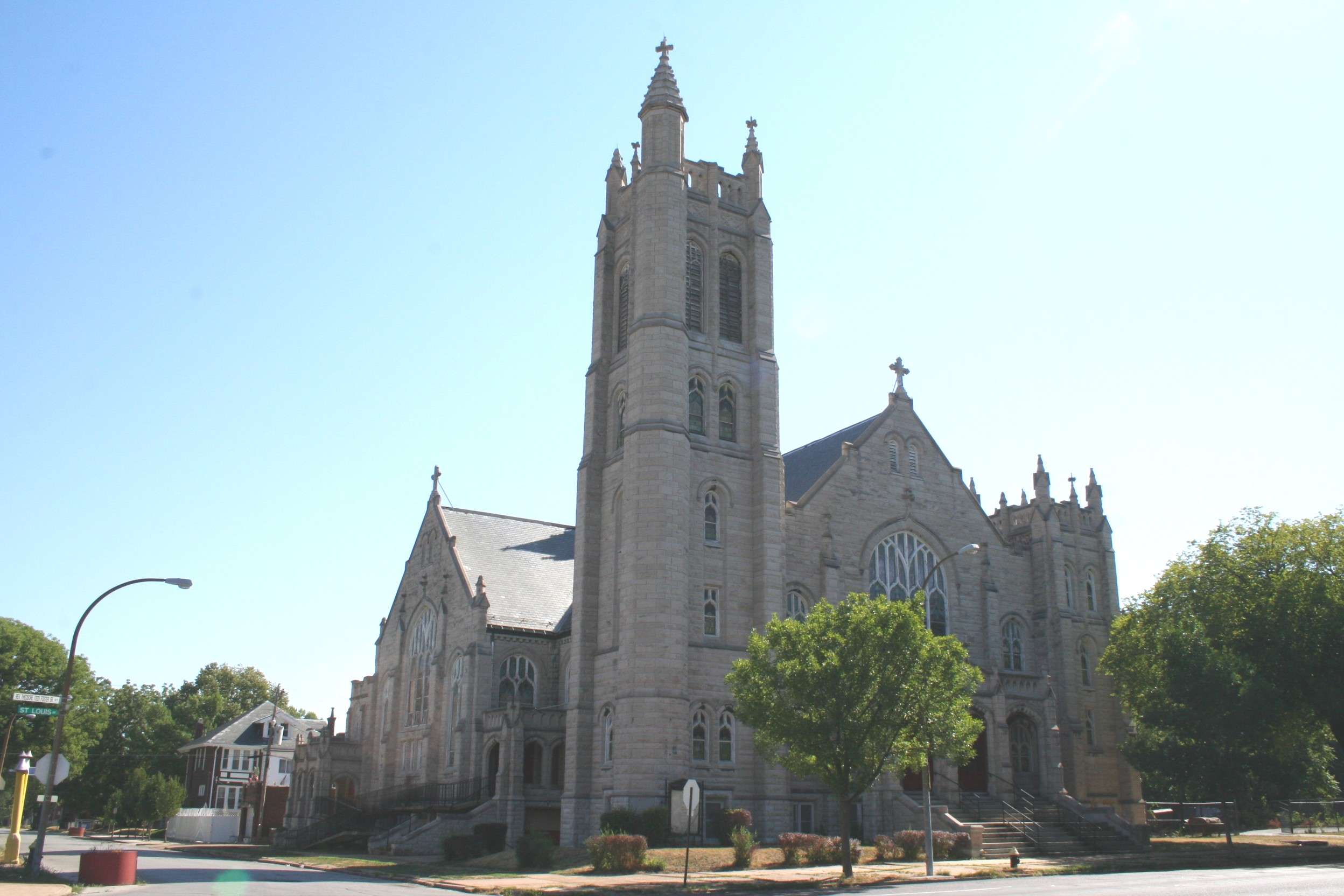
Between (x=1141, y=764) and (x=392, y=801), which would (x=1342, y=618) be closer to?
(x=1141, y=764)

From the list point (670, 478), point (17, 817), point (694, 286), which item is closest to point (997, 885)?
point (670, 478)

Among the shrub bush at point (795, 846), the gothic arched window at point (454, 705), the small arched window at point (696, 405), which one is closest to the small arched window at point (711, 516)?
the small arched window at point (696, 405)

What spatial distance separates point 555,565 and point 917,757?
1020 inches

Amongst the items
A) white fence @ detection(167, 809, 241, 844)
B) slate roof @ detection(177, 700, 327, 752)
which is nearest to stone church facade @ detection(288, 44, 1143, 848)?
white fence @ detection(167, 809, 241, 844)

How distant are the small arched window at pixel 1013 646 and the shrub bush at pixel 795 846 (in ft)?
54.7

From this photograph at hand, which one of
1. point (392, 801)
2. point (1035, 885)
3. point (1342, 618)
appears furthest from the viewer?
point (392, 801)

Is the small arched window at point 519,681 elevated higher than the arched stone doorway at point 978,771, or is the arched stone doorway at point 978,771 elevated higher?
the small arched window at point 519,681

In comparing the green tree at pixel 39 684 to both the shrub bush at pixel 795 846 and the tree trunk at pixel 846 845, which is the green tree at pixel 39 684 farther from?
the tree trunk at pixel 846 845

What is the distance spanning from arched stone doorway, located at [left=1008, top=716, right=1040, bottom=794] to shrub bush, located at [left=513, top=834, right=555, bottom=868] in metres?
18.3

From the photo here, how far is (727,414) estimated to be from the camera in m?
38.3

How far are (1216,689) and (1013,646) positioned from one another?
32.0ft

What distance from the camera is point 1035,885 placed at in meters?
21.5

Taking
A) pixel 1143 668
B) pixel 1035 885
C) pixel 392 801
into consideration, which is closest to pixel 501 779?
pixel 392 801

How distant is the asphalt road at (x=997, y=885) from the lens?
18922mm
